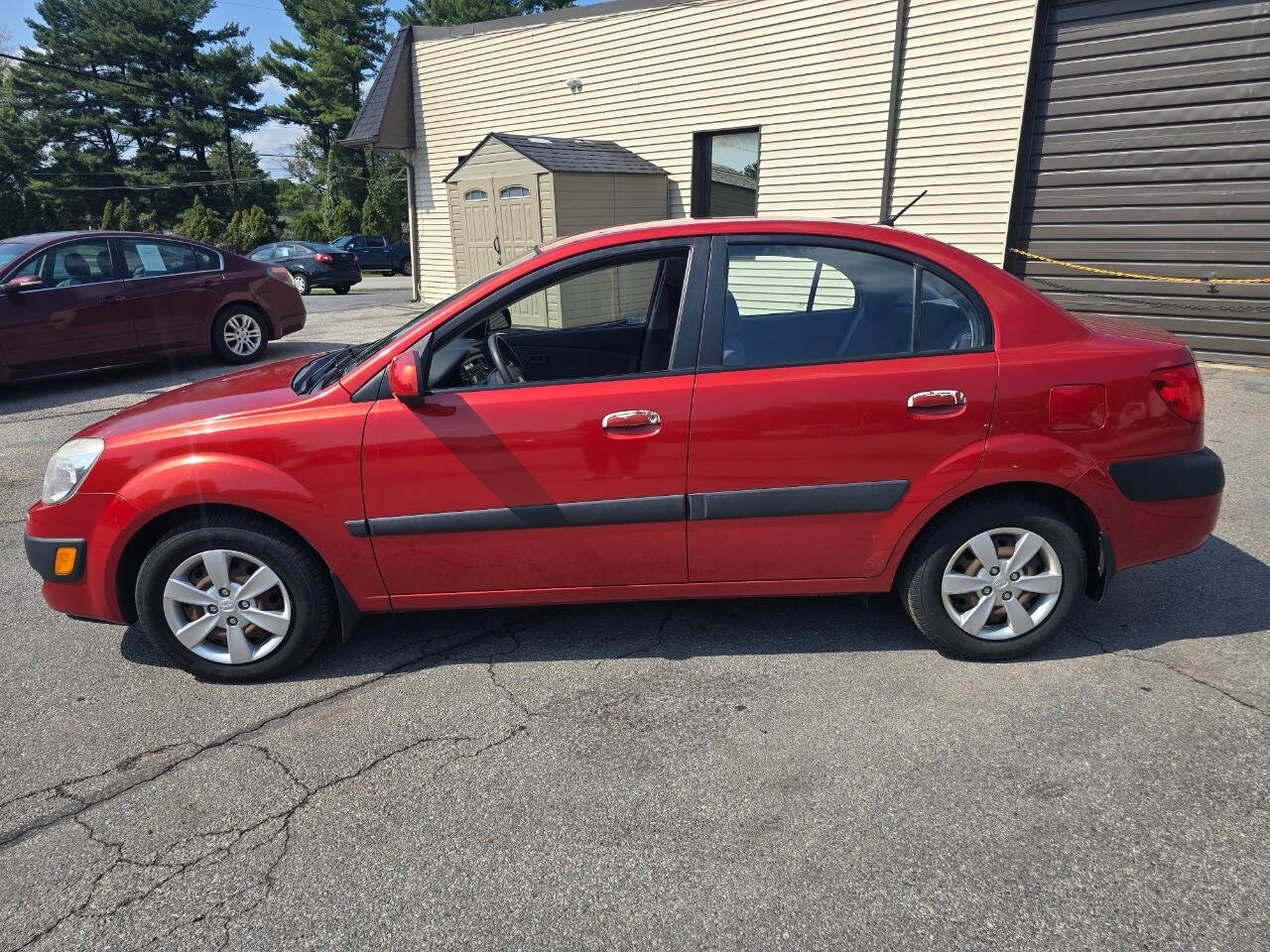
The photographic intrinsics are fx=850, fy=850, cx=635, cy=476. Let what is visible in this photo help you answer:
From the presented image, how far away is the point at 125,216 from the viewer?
4391 centimetres

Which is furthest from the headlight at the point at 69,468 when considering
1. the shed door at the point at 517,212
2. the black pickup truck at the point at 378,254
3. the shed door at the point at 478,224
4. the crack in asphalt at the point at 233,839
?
the black pickup truck at the point at 378,254

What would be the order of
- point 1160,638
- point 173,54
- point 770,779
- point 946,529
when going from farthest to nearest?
point 173,54, point 1160,638, point 946,529, point 770,779

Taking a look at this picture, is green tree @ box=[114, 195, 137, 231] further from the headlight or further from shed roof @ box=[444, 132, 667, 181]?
the headlight

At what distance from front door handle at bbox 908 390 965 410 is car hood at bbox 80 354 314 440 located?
225cm

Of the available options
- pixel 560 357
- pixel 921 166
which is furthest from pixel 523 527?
pixel 921 166

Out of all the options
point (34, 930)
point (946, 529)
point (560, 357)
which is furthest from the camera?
point (560, 357)

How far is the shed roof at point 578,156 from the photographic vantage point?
11.2m

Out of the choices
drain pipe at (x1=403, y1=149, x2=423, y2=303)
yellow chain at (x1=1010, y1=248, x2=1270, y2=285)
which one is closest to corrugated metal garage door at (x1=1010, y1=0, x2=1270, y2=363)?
yellow chain at (x1=1010, y1=248, x2=1270, y2=285)

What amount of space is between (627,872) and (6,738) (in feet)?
7.41

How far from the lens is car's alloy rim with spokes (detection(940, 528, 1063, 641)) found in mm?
3152

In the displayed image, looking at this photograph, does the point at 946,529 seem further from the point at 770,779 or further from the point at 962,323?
the point at 770,779

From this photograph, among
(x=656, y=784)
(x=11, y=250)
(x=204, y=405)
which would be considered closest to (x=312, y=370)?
(x=204, y=405)

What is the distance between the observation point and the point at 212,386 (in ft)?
11.8

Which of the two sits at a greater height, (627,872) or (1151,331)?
(1151,331)
